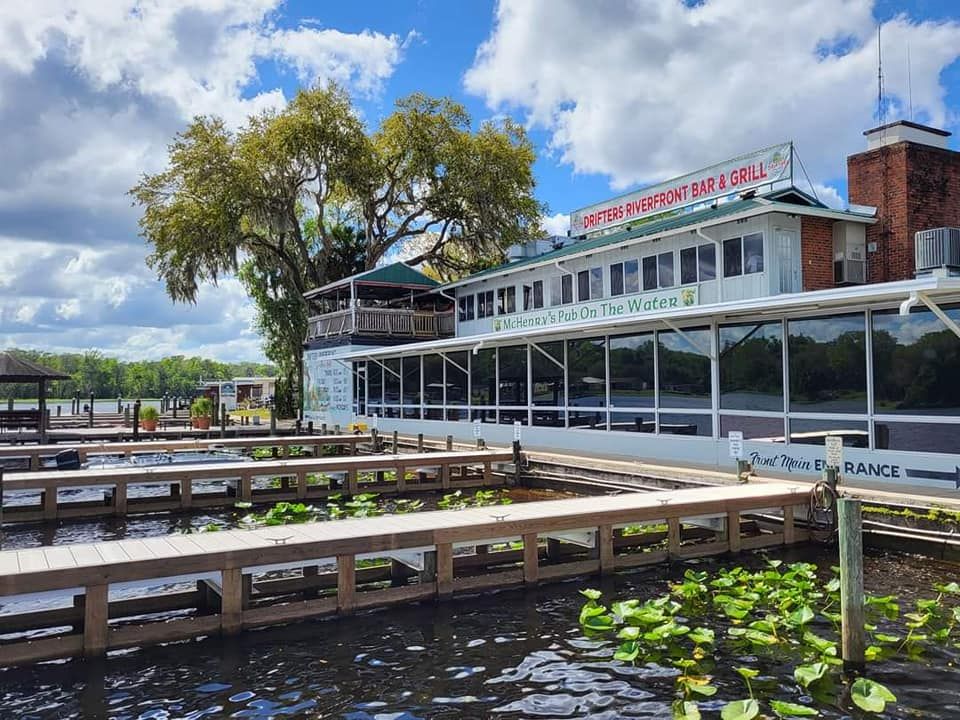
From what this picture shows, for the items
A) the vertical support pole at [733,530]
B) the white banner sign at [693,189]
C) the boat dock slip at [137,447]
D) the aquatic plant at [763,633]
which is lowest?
the aquatic plant at [763,633]

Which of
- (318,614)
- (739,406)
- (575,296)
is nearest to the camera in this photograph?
(318,614)

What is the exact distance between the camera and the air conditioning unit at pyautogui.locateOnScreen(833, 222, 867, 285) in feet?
55.1

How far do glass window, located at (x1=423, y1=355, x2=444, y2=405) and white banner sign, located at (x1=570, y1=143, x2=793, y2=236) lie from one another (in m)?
5.83

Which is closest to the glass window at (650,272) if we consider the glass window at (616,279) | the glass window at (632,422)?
the glass window at (616,279)

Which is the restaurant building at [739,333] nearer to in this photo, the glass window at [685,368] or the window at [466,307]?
the glass window at [685,368]

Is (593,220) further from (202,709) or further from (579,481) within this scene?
(202,709)

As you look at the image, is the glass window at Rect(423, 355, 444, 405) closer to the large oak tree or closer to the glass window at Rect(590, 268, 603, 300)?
the glass window at Rect(590, 268, 603, 300)

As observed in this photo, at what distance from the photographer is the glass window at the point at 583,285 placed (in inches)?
833

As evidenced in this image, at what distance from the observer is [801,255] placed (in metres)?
16.5

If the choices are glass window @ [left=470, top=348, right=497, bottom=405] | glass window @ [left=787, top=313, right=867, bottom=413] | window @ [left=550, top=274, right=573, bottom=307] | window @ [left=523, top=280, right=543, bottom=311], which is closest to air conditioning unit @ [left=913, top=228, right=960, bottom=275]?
glass window @ [left=787, top=313, right=867, bottom=413]

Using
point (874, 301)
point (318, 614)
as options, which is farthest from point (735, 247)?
point (318, 614)

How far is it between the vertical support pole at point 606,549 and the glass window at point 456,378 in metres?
12.9

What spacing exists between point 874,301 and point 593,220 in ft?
42.4

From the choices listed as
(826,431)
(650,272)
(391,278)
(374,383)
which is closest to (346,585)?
(826,431)
